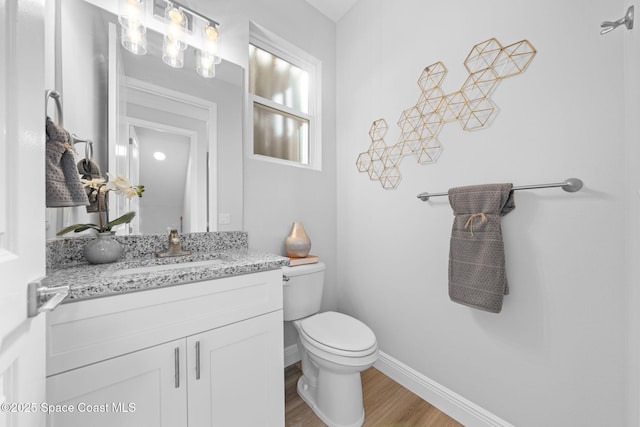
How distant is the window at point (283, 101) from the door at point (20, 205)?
45.8 inches

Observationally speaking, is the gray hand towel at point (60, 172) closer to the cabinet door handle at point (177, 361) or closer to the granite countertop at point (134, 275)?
the granite countertop at point (134, 275)

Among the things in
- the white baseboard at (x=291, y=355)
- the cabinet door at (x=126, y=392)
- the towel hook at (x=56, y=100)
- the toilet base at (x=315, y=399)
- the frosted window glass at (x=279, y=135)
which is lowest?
the toilet base at (x=315, y=399)

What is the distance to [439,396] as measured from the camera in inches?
55.3

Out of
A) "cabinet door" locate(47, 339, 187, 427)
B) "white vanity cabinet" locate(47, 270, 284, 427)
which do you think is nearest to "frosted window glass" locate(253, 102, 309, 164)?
"white vanity cabinet" locate(47, 270, 284, 427)

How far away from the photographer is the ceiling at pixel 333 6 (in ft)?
6.21

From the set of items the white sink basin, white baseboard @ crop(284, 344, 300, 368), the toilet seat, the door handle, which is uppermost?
the door handle

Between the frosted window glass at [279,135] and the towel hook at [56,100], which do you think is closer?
the towel hook at [56,100]

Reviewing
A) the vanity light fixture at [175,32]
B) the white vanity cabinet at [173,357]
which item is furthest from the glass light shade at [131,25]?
the white vanity cabinet at [173,357]

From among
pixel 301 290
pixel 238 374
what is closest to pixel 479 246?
pixel 301 290

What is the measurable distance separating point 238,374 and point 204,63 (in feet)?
5.25

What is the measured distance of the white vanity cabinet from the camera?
72 cm

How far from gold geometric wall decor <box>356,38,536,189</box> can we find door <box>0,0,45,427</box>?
61.3 inches

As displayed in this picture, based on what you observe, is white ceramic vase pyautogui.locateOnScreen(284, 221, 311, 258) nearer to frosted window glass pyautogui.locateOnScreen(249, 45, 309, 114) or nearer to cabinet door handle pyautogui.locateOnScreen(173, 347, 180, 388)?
cabinet door handle pyautogui.locateOnScreen(173, 347, 180, 388)

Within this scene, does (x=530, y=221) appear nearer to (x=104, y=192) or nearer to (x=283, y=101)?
(x=283, y=101)
